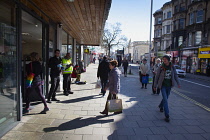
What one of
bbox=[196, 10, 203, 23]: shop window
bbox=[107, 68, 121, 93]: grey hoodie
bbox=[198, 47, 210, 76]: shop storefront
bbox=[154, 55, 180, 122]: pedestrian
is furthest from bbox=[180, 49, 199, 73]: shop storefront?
bbox=[107, 68, 121, 93]: grey hoodie

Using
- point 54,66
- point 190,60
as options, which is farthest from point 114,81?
point 190,60

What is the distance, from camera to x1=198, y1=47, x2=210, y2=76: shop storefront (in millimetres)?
22594

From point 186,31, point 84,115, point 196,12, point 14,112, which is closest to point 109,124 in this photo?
point 84,115

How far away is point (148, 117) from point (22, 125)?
3390 mm

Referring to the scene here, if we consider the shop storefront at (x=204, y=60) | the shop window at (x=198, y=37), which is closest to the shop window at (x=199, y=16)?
the shop window at (x=198, y=37)

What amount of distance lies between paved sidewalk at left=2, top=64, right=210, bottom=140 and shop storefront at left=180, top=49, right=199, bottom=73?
22331 mm

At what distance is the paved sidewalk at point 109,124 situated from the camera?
3725 millimetres

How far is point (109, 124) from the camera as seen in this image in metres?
4.38

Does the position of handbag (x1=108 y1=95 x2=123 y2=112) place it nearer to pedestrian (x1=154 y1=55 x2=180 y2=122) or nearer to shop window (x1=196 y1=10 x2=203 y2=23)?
pedestrian (x1=154 y1=55 x2=180 y2=122)

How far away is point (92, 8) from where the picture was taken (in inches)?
222

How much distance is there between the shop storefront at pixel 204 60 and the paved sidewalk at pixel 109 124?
19598mm

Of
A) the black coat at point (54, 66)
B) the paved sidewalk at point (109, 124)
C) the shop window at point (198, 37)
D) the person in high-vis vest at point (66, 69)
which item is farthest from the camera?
the shop window at point (198, 37)

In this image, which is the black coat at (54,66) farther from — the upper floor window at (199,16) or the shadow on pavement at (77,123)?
the upper floor window at (199,16)

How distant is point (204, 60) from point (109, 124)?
23834mm
